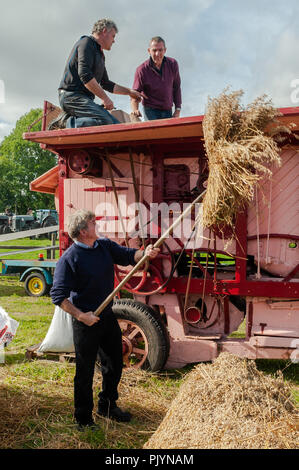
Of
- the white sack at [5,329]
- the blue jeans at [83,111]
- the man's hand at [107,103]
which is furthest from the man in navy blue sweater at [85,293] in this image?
the man's hand at [107,103]

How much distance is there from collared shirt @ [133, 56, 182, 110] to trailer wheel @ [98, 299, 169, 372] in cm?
266

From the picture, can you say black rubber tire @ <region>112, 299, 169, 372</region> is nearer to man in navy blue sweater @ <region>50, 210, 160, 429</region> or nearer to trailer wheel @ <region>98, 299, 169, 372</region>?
trailer wheel @ <region>98, 299, 169, 372</region>

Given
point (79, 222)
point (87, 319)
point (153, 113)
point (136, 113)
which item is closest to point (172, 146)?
point (136, 113)

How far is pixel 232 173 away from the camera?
3.26 metres

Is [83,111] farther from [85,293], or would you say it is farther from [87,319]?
[87,319]

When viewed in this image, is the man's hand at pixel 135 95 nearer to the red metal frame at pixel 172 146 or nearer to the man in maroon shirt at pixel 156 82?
the man in maroon shirt at pixel 156 82

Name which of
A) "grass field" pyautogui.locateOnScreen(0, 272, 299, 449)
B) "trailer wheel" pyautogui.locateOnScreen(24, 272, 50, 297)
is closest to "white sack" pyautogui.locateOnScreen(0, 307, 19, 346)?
"grass field" pyautogui.locateOnScreen(0, 272, 299, 449)

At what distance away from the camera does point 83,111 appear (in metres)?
4.53

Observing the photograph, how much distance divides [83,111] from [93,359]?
8.86 ft

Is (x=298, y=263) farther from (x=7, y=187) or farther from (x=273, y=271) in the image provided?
(x=7, y=187)

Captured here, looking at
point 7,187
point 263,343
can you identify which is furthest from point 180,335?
point 7,187

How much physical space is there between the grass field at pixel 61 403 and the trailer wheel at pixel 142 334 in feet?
0.49

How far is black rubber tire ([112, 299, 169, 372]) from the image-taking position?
14.0 ft
